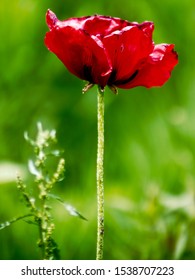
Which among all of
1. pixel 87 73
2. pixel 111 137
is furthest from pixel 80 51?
pixel 111 137

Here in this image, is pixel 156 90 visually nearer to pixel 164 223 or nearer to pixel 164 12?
pixel 164 12

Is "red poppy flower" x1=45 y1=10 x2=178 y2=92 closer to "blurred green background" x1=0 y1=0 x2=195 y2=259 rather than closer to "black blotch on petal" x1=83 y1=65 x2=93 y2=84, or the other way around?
"black blotch on petal" x1=83 y1=65 x2=93 y2=84

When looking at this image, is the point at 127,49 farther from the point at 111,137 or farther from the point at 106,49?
the point at 111,137

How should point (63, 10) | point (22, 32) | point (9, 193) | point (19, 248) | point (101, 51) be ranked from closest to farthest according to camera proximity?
point (101, 51), point (19, 248), point (9, 193), point (22, 32), point (63, 10)

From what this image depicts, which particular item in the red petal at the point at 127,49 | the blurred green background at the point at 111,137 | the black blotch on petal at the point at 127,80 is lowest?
the black blotch on petal at the point at 127,80

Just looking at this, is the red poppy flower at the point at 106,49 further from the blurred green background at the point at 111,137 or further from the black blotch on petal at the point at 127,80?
the blurred green background at the point at 111,137

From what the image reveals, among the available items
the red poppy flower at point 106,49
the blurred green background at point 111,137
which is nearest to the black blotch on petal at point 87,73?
the red poppy flower at point 106,49

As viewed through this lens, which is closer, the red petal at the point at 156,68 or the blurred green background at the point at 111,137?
the red petal at the point at 156,68

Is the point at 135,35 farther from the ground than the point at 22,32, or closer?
closer
